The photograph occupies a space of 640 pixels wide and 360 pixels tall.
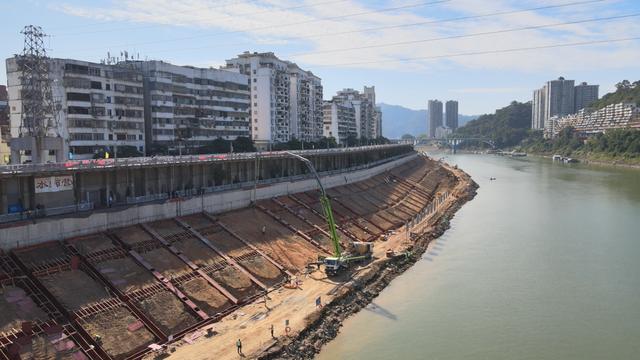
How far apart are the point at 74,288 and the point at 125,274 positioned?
2.63 metres

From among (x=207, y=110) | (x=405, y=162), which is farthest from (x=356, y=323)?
(x=405, y=162)

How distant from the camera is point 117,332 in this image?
20422 millimetres

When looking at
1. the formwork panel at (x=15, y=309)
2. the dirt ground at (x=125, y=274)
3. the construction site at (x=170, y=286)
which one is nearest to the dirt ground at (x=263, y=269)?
the construction site at (x=170, y=286)

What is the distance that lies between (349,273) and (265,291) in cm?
603

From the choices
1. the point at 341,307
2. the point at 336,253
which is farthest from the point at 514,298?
the point at 336,253

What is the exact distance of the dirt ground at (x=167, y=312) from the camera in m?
22.0

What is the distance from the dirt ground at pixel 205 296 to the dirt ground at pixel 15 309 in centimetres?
650

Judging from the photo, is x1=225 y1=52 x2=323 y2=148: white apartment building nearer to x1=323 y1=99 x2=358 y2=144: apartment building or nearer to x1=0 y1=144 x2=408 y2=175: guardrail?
x1=323 y1=99 x2=358 y2=144: apartment building

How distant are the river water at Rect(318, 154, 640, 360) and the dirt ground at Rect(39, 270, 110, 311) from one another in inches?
387

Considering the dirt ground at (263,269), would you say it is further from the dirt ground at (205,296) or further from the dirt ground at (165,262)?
the dirt ground at (165,262)

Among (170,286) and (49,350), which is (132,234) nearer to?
(170,286)

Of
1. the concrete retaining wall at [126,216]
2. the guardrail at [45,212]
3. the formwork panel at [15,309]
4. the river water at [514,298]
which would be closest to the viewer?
the formwork panel at [15,309]

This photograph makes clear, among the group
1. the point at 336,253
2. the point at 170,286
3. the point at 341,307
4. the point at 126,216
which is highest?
the point at 126,216

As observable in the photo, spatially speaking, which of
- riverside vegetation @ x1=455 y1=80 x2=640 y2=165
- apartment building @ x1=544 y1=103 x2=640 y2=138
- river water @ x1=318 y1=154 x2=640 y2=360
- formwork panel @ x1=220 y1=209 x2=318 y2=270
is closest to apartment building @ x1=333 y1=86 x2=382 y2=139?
riverside vegetation @ x1=455 y1=80 x2=640 y2=165
